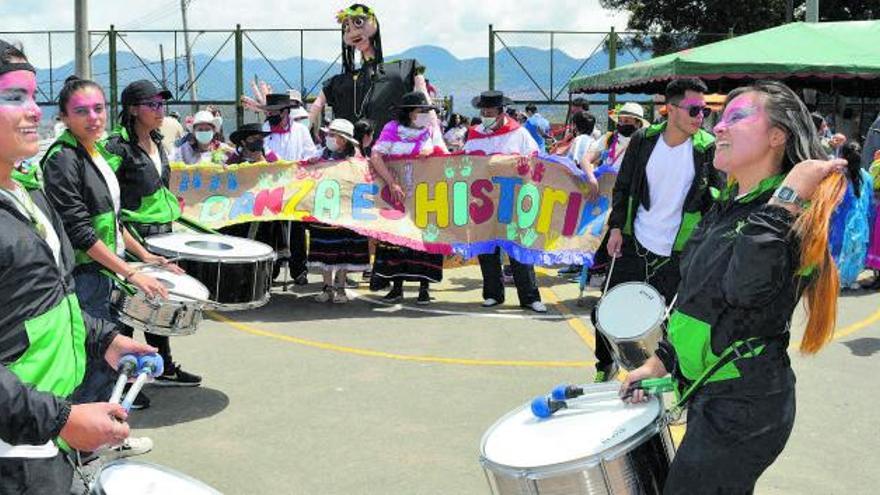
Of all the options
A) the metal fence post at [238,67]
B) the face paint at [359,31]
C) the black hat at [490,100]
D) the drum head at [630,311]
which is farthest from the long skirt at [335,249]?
the metal fence post at [238,67]

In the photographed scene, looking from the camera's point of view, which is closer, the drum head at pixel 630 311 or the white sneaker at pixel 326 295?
the drum head at pixel 630 311

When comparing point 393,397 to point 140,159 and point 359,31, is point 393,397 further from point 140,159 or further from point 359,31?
point 359,31

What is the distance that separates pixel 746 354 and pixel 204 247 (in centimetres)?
414

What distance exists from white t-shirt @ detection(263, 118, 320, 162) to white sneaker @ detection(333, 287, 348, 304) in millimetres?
1558

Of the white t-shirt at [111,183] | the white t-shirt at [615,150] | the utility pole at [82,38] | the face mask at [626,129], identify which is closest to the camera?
the white t-shirt at [111,183]

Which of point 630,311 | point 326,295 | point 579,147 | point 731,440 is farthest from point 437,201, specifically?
point 731,440

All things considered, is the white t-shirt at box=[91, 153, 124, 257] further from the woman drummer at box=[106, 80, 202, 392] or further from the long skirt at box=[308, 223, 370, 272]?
the long skirt at box=[308, 223, 370, 272]

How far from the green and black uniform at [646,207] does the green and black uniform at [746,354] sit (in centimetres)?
257

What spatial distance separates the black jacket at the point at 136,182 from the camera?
17.6 ft

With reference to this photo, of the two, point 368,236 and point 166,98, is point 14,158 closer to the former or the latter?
point 166,98

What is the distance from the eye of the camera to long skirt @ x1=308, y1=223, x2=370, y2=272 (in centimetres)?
891

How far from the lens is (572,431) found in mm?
2666

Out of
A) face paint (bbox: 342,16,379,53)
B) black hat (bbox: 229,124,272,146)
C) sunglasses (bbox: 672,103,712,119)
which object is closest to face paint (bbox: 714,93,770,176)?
sunglasses (bbox: 672,103,712,119)

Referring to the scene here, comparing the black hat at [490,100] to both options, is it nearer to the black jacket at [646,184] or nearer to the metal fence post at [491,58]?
the black jacket at [646,184]
